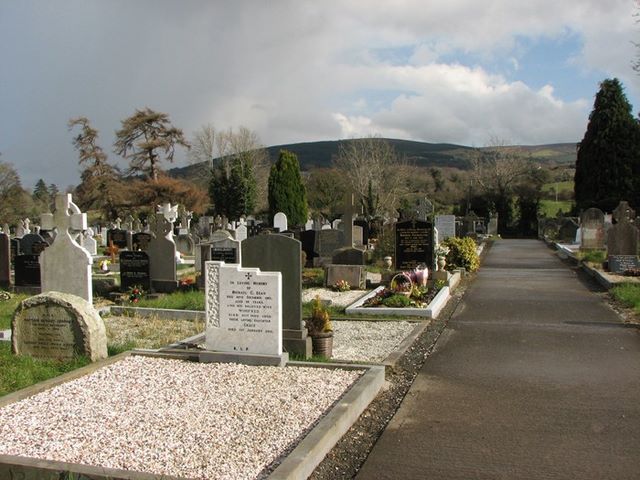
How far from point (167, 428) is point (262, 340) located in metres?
2.37

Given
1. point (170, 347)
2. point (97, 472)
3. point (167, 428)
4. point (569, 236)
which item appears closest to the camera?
point (97, 472)

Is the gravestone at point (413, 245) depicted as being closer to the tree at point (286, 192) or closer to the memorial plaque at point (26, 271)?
the memorial plaque at point (26, 271)

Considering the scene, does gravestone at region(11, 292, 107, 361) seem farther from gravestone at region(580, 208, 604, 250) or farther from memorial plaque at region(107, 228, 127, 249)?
gravestone at region(580, 208, 604, 250)

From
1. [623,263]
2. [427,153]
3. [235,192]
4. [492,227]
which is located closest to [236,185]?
[235,192]

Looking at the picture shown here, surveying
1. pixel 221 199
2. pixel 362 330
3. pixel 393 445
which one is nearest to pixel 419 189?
pixel 221 199

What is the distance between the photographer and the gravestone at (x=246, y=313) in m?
7.21

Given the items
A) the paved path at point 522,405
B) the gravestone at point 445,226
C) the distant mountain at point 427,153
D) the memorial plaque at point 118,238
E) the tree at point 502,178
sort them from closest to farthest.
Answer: the paved path at point 522,405, the memorial plaque at point 118,238, the gravestone at point 445,226, the tree at point 502,178, the distant mountain at point 427,153

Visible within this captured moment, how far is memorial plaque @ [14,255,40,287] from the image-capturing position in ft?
51.4

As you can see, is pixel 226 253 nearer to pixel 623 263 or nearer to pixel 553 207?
pixel 623 263

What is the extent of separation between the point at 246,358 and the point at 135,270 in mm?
8220

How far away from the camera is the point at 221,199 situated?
5891cm

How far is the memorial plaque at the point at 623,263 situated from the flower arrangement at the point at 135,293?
1274 cm

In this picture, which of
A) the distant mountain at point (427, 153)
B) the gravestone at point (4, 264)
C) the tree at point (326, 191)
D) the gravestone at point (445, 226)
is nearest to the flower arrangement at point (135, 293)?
the gravestone at point (4, 264)

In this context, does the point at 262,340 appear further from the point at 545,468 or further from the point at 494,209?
the point at 494,209
